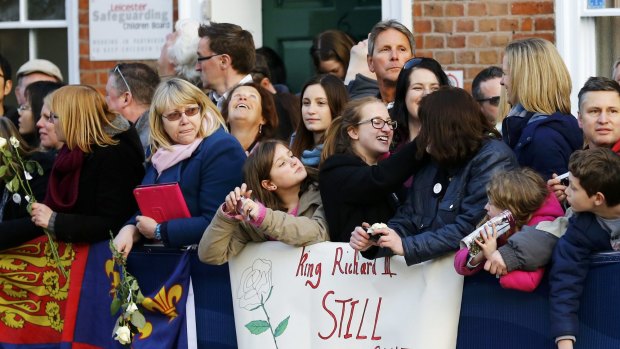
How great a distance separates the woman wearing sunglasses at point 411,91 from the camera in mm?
6492

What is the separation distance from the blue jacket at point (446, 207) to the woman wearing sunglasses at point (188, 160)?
3.45 ft

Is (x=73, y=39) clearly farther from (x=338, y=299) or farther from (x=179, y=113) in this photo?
(x=338, y=299)

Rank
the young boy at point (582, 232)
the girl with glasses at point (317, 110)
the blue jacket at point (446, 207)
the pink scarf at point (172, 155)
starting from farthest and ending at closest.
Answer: the girl with glasses at point (317, 110) < the pink scarf at point (172, 155) < the blue jacket at point (446, 207) < the young boy at point (582, 232)

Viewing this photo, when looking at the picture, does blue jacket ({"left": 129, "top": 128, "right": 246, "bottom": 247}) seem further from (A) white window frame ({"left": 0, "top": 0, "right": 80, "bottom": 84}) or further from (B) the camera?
(A) white window frame ({"left": 0, "top": 0, "right": 80, "bottom": 84})

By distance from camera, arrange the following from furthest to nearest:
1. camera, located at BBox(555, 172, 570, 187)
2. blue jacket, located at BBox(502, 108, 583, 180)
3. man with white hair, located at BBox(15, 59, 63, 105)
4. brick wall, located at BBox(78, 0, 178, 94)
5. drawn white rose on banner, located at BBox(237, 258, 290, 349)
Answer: brick wall, located at BBox(78, 0, 178, 94) → man with white hair, located at BBox(15, 59, 63, 105) → drawn white rose on banner, located at BBox(237, 258, 290, 349) → blue jacket, located at BBox(502, 108, 583, 180) → camera, located at BBox(555, 172, 570, 187)

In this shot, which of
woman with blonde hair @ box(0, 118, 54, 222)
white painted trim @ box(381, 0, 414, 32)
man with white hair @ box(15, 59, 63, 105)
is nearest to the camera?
woman with blonde hair @ box(0, 118, 54, 222)

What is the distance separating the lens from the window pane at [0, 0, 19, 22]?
33.3ft

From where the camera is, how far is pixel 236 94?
749cm

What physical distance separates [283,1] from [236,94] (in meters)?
2.81

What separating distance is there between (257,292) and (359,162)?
803 millimetres

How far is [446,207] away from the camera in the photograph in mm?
5789

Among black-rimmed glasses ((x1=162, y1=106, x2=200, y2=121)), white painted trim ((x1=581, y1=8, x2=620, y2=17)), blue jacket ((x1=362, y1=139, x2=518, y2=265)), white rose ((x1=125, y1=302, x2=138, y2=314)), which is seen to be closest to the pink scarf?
black-rimmed glasses ((x1=162, y1=106, x2=200, y2=121))

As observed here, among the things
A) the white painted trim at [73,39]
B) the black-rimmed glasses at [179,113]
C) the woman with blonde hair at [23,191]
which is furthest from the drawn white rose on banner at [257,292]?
the white painted trim at [73,39]

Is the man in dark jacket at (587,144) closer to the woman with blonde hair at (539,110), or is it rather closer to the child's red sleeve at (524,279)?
the child's red sleeve at (524,279)
